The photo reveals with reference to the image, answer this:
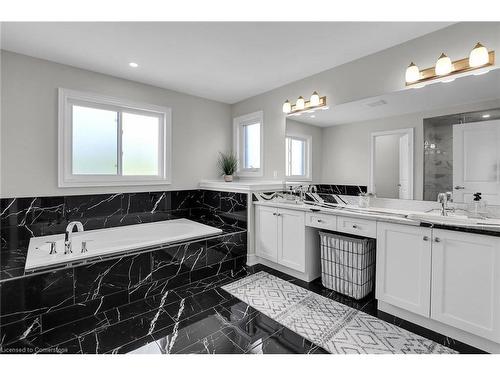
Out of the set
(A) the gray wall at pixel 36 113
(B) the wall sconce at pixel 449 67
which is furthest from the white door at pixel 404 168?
(A) the gray wall at pixel 36 113

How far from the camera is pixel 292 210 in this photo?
2.85 m

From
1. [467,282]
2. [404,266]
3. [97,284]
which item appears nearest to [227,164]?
[97,284]

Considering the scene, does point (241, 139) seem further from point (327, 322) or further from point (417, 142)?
point (327, 322)

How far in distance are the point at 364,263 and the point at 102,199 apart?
312 cm

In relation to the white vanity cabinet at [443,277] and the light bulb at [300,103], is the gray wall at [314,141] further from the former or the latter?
the white vanity cabinet at [443,277]

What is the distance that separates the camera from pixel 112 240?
302 centimetres

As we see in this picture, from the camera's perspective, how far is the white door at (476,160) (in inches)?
75.7

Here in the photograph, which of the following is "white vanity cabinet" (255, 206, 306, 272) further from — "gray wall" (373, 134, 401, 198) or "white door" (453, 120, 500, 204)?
"white door" (453, 120, 500, 204)

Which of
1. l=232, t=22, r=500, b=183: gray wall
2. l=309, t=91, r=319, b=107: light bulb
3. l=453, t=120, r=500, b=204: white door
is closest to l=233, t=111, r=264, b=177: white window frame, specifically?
l=232, t=22, r=500, b=183: gray wall

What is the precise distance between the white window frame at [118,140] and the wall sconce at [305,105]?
175 cm

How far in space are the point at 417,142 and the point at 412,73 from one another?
2.02 feet
